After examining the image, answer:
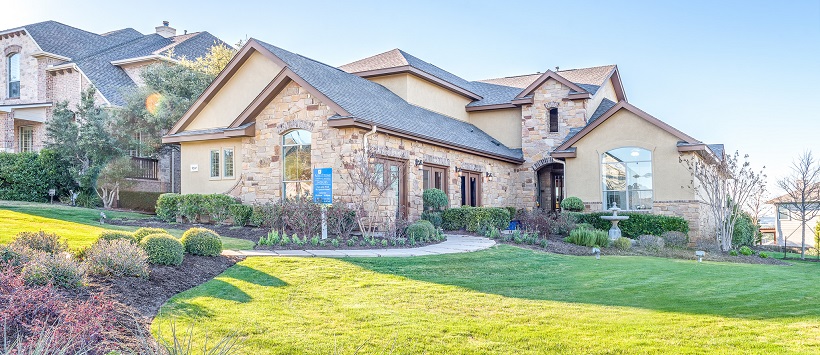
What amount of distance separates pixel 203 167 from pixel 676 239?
44.7ft

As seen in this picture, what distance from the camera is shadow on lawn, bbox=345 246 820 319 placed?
297 inches

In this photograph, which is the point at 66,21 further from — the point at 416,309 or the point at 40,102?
the point at 416,309

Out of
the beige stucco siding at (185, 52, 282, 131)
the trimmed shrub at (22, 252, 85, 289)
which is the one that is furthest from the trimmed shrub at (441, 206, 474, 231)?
the trimmed shrub at (22, 252, 85, 289)

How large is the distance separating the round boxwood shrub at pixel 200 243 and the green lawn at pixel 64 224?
1.55 m

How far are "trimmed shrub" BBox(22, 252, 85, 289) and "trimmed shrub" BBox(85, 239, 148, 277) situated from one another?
0.44 metres

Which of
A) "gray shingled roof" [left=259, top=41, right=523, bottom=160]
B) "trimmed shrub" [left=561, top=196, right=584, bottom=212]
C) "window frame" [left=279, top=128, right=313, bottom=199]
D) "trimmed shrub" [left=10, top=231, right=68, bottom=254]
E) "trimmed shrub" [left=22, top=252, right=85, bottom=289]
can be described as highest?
"gray shingled roof" [left=259, top=41, right=523, bottom=160]

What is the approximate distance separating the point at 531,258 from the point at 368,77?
40.2 feet

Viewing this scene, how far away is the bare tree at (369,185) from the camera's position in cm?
1408

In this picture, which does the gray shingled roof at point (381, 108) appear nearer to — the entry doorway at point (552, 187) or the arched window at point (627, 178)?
the entry doorway at point (552, 187)

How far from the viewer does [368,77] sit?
73.1 feet

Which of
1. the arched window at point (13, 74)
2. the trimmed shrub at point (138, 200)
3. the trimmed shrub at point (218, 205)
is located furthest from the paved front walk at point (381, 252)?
the arched window at point (13, 74)

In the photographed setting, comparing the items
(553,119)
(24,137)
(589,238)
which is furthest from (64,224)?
(24,137)

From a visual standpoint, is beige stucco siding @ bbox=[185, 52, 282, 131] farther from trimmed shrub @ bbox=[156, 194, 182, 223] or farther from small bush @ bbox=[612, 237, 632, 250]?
small bush @ bbox=[612, 237, 632, 250]

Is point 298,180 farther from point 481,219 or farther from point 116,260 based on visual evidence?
point 116,260
